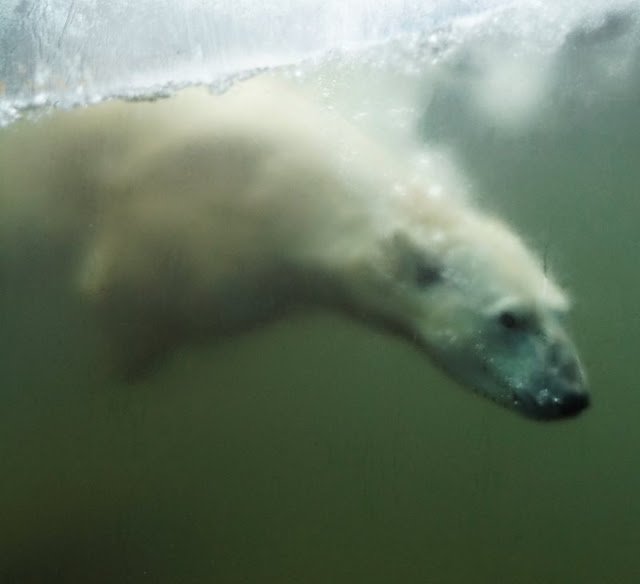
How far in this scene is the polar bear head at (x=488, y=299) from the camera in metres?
1.37

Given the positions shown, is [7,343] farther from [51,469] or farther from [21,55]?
[21,55]

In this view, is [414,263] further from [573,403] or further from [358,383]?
[573,403]

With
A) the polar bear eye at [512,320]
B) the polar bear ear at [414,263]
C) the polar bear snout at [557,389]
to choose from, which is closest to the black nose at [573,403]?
the polar bear snout at [557,389]

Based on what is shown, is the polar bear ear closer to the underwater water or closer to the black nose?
the underwater water

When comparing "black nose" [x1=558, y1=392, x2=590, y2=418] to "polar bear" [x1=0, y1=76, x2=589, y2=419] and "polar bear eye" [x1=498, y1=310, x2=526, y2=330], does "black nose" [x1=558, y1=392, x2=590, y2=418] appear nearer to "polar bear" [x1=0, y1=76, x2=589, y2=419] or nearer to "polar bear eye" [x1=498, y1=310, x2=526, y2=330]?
"polar bear" [x1=0, y1=76, x2=589, y2=419]

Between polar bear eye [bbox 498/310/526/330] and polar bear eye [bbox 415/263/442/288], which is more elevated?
polar bear eye [bbox 415/263/442/288]

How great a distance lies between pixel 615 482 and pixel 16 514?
4.55 ft

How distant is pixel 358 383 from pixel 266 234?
1.17 feet

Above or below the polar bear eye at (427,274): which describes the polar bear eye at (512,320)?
below

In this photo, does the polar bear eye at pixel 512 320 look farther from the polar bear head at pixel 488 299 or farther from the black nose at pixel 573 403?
the black nose at pixel 573 403

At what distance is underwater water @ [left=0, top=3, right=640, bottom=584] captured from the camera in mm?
1358

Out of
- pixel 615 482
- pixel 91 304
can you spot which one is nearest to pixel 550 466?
pixel 615 482

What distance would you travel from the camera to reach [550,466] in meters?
1.60

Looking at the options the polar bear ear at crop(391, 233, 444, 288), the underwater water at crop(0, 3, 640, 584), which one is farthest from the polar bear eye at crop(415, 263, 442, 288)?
the underwater water at crop(0, 3, 640, 584)
